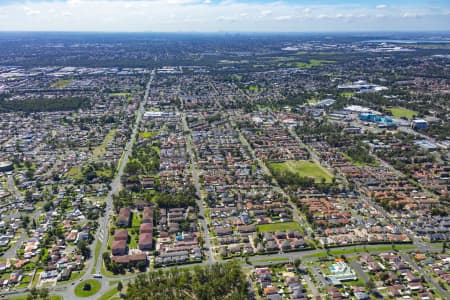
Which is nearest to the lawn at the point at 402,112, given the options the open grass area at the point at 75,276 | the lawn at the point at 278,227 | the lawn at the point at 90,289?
the lawn at the point at 278,227

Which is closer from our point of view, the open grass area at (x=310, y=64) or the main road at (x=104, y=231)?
the main road at (x=104, y=231)

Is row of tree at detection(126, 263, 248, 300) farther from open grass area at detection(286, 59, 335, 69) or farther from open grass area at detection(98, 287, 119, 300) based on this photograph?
open grass area at detection(286, 59, 335, 69)

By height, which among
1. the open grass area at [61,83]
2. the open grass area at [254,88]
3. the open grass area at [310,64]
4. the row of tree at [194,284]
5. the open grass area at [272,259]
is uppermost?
the open grass area at [310,64]

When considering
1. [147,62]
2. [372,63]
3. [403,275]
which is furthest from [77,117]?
[372,63]

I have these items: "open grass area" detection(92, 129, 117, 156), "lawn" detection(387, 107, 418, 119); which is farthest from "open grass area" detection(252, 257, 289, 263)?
"lawn" detection(387, 107, 418, 119)

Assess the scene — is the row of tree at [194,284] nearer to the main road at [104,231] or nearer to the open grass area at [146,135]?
the main road at [104,231]

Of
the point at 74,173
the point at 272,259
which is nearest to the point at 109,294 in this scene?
the point at 272,259
